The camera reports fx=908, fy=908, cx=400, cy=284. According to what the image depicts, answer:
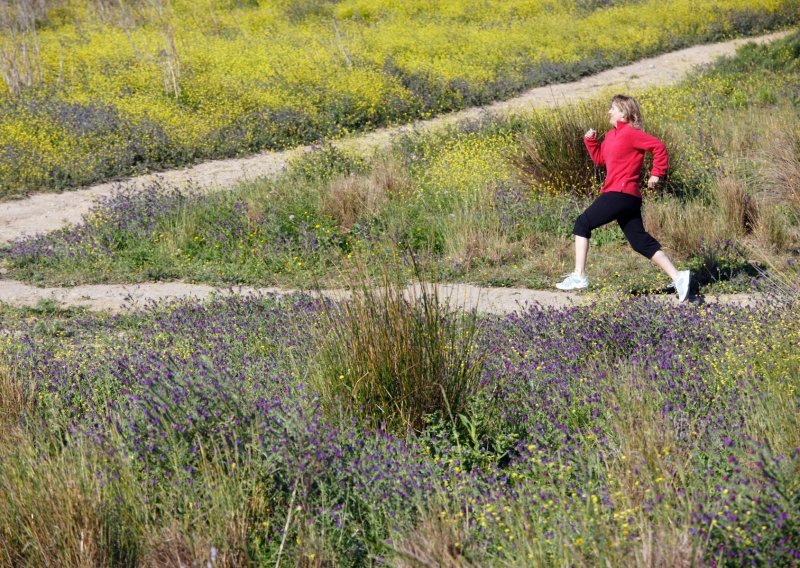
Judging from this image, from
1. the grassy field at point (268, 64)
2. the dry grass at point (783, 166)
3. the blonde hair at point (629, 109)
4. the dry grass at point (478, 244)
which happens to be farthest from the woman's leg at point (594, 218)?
the grassy field at point (268, 64)

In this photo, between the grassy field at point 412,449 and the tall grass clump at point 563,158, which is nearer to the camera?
the grassy field at point 412,449

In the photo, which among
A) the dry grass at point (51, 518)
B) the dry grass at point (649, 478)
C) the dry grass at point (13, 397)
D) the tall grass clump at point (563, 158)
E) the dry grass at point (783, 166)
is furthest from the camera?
the tall grass clump at point (563, 158)

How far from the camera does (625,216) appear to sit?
7.43 m

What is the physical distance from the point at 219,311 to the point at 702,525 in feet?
16.0

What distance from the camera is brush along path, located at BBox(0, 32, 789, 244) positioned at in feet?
40.0

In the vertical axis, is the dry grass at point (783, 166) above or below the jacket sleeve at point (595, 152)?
below

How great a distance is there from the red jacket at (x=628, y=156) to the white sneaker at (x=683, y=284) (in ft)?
2.48

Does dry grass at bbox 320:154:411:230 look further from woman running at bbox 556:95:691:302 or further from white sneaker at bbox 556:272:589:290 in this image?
woman running at bbox 556:95:691:302

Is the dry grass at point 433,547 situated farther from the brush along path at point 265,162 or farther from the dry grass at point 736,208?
the brush along path at point 265,162

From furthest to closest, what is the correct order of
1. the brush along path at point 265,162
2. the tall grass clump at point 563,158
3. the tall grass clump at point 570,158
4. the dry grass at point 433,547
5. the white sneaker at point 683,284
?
the brush along path at point 265,162 → the tall grass clump at point 563,158 → the tall grass clump at point 570,158 → the white sneaker at point 683,284 → the dry grass at point 433,547

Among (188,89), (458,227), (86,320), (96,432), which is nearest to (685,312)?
(458,227)

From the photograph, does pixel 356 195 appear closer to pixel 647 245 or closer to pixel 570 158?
pixel 570 158

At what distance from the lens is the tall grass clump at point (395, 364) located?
4.47 metres

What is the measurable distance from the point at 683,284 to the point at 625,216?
726mm
